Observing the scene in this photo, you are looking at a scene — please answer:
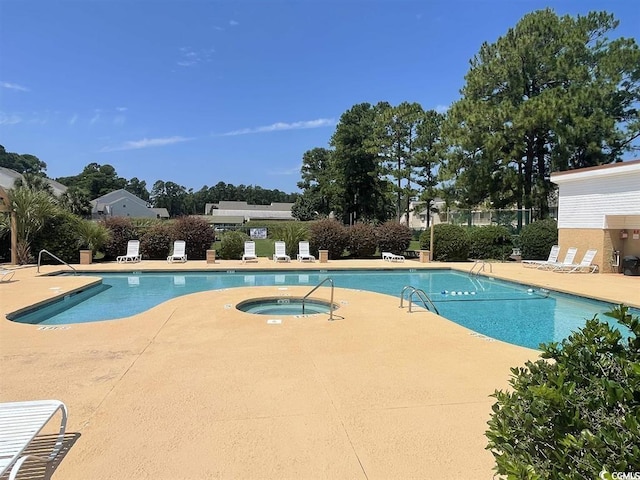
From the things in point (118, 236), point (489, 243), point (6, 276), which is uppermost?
point (118, 236)

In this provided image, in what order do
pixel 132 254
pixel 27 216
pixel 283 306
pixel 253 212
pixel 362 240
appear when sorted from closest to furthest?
pixel 283 306 → pixel 27 216 → pixel 132 254 → pixel 362 240 → pixel 253 212

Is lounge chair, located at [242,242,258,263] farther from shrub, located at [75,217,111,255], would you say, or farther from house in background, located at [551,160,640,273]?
house in background, located at [551,160,640,273]

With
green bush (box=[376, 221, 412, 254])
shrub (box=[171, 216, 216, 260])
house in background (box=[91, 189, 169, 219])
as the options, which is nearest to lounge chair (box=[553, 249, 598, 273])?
green bush (box=[376, 221, 412, 254])

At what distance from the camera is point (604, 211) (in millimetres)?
14492

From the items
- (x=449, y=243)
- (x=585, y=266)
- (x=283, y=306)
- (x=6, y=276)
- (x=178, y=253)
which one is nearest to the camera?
(x=283, y=306)

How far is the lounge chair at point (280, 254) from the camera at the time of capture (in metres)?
17.5

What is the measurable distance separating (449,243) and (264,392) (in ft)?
52.5

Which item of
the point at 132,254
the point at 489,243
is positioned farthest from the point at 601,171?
the point at 132,254

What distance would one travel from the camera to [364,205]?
3919 centimetres

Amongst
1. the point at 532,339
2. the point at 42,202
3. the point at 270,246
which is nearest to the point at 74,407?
the point at 532,339

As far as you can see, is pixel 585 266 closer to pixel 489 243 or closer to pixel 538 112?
pixel 489 243

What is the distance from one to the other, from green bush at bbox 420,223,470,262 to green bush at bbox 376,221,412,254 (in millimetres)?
1322

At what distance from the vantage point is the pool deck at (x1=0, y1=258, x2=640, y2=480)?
2865 mm

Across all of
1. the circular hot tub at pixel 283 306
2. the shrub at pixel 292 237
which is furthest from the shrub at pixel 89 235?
the circular hot tub at pixel 283 306
